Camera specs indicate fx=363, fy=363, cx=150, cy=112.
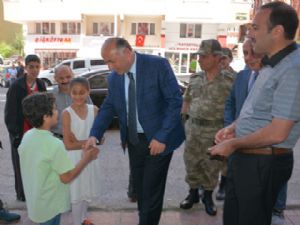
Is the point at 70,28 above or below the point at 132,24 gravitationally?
below

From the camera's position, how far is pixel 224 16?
27984mm

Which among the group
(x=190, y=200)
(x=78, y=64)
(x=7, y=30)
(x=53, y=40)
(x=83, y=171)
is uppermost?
(x=7, y=30)

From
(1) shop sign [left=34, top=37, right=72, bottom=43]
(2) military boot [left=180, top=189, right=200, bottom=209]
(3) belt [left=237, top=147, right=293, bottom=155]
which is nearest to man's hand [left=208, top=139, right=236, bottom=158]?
(3) belt [left=237, top=147, right=293, bottom=155]

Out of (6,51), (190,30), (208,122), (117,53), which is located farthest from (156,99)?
(6,51)

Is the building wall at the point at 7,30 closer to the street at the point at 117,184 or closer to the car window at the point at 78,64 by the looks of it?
the car window at the point at 78,64

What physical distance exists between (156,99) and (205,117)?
3.12 feet

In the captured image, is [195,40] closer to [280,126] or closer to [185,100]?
[185,100]

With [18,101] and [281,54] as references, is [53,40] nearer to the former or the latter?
[18,101]

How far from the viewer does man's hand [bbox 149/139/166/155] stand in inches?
114

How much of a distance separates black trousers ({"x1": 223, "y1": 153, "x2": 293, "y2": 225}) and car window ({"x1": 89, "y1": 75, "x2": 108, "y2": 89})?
715 cm

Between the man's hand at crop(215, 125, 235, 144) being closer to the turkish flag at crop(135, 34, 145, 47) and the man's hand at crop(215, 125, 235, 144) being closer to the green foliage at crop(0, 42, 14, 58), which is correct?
the turkish flag at crop(135, 34, 145, 47)

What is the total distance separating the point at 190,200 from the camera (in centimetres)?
405

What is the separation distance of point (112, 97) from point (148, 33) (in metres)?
27.2

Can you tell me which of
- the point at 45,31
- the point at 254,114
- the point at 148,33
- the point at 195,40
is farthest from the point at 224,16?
the point at 254,114
